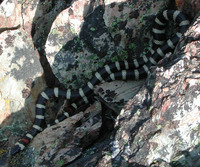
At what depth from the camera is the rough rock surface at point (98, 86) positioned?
322cm

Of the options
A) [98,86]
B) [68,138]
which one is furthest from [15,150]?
[98,86]

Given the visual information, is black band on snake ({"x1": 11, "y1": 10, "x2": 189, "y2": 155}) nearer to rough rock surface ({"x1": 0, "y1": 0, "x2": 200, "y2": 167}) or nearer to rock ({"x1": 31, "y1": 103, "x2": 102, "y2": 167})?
rough rock surface ({"x1": 0, "y1": 0, "x2": 200, "y2": 167})

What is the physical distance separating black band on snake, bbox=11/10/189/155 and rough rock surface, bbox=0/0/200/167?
0.64 feet

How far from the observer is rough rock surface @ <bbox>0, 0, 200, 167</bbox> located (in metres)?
3.22

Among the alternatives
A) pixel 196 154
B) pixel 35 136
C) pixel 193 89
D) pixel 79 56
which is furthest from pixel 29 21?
pixel 196 154

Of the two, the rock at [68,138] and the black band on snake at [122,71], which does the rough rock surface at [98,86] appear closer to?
the rock at [68,138]

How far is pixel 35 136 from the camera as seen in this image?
573 centimetres

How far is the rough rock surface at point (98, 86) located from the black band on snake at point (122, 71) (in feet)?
0.64

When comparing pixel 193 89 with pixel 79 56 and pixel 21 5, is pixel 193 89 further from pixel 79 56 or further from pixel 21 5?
pixel 21 5

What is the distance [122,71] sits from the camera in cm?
600

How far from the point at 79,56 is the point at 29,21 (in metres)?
Answer: 1.83

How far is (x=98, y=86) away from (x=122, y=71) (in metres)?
0.69

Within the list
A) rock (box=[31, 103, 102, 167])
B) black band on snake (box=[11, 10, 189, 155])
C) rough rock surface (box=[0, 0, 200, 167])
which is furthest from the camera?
black band on snake (box=[11, 10, 189, 155])

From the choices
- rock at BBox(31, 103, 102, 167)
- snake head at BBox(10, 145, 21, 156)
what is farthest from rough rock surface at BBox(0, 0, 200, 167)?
snake head at BBox(10, 145, 21, 156)
